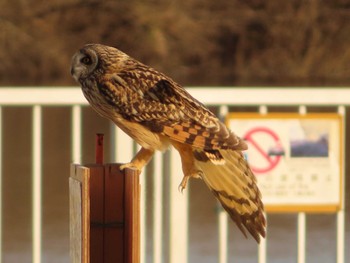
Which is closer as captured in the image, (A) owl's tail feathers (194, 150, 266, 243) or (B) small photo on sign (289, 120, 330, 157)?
(A) owl's tail feathers (194, 150, 266, 243)

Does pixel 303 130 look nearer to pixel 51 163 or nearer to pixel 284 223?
Result: pixel 284 223

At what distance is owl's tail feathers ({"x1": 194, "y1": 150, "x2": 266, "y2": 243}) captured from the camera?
3.48 m

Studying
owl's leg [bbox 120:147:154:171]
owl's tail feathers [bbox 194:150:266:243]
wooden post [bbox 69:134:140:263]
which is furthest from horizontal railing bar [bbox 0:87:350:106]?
wooden post [bbox 69:134:140:263]

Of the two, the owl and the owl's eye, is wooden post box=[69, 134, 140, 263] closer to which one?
the owl

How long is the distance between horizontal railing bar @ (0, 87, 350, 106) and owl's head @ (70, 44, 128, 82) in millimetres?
1666

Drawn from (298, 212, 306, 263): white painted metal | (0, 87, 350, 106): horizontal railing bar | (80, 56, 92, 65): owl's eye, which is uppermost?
(80, 56, 92, 65): owl's eye

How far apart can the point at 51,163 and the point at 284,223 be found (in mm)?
1831

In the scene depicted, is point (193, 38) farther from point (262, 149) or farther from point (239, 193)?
point (239, 193)

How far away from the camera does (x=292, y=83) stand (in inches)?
550

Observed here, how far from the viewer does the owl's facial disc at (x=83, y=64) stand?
11.8ft

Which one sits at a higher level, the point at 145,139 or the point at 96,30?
the point at 96,30

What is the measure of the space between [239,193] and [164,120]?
371 millimetres

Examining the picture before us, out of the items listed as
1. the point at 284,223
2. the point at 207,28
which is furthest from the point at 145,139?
the point at 207,28

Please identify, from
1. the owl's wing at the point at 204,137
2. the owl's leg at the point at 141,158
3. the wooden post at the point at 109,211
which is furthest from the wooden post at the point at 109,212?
the owl's wing at the point at 204,137
